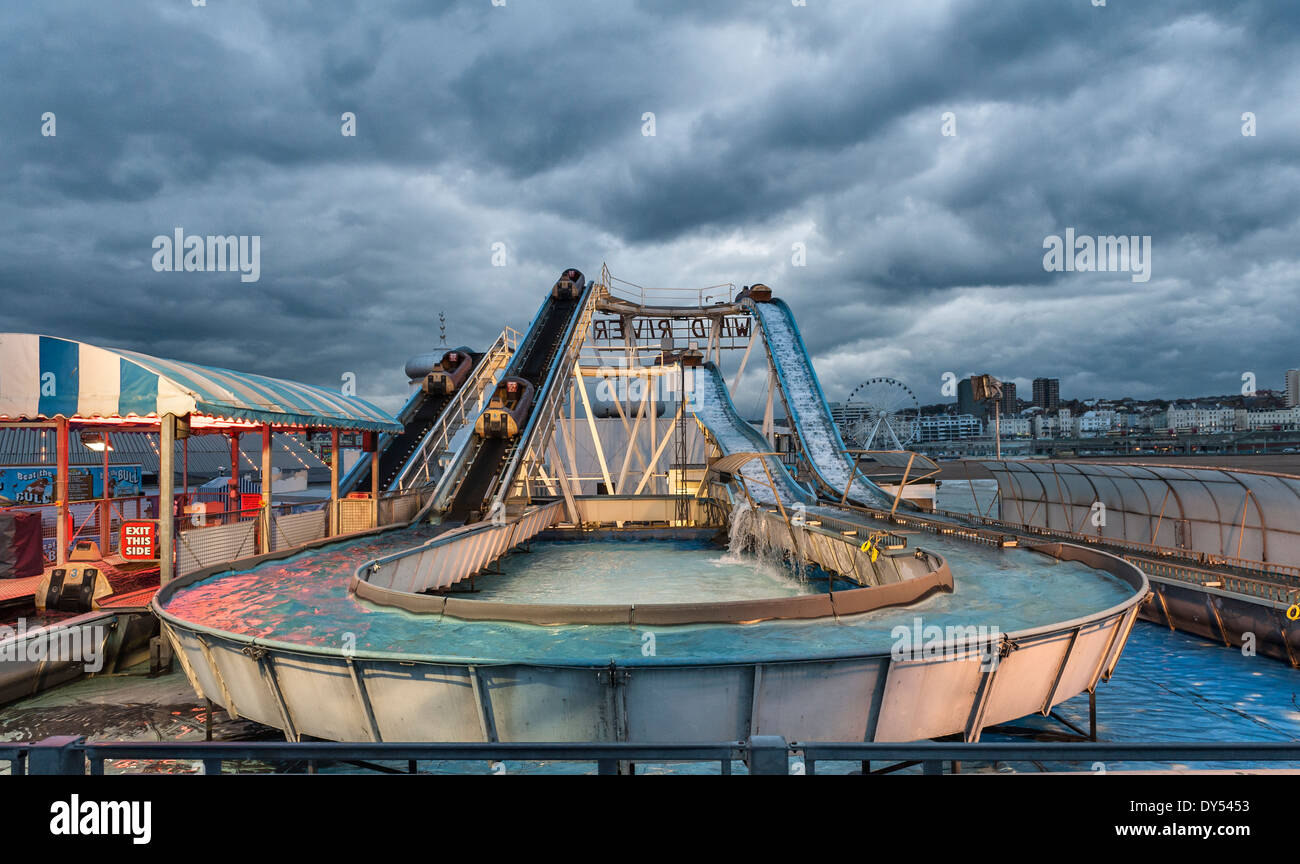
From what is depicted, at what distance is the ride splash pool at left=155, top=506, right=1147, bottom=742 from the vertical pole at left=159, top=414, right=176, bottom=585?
235cm

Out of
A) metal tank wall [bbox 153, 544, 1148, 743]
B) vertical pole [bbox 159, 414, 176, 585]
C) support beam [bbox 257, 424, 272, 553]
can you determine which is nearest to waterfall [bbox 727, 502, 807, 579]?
metal tank wall [bbox 153, 544, 1148, 743]

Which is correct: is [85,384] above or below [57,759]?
above

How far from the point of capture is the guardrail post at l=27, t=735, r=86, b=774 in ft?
10.2

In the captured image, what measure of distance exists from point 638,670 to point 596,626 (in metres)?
2.41

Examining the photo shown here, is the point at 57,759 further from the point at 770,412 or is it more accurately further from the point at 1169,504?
the point at 770,412

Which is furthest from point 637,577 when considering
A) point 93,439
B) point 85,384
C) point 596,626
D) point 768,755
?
point 93,439

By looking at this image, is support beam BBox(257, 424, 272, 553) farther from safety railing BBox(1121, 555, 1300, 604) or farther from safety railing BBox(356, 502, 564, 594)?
safety railing BBox(1121, 555, 1300, 604)

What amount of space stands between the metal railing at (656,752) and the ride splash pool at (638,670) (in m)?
3.77

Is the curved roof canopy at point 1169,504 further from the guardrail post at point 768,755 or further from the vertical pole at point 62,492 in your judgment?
the vertical pole at point 62,492

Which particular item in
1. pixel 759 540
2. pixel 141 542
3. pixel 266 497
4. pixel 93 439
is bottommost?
pixel 759 540

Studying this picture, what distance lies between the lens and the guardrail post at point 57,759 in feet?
10.2

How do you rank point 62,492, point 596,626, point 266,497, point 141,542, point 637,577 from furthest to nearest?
point 637,577 < point 266,497 < point 62,492 < point 141,542 < point 596,626

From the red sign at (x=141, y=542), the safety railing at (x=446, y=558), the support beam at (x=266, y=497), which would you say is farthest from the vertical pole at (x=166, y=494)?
the safety railing at (x=446, y=558)

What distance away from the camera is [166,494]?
11867mm
